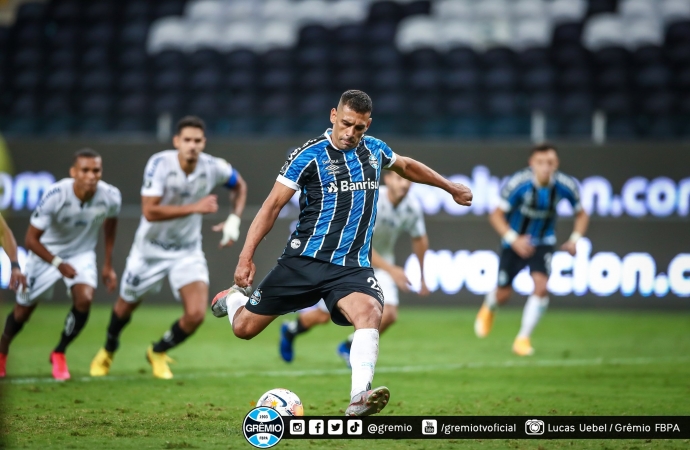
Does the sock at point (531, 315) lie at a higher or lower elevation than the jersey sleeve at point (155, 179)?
lower

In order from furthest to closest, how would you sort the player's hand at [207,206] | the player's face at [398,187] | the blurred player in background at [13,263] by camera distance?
the player's face at [398,187] < the player's hand at [207,206] < the blurred player in background at [13,263]

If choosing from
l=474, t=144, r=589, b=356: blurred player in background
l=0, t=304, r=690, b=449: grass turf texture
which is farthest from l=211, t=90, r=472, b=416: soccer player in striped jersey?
l=474, t=144, r=589, b=356: blurred player in background

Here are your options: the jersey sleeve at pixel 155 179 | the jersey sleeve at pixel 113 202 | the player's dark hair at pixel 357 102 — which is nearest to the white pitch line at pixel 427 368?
the jersey sleeve at pixel 113 202

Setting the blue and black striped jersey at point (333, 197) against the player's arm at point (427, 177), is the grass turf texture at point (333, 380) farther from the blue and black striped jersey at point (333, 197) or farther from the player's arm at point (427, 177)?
the player's arm at point (427, 177)

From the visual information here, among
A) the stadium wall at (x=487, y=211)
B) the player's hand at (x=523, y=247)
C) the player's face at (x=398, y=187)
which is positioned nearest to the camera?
the player's face at (x=398, y=187)

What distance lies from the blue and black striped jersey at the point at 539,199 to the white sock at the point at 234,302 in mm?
5694

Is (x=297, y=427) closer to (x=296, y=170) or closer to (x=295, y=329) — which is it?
(x=296, y=170)

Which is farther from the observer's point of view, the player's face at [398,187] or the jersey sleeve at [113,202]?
the player's face at [398,187]

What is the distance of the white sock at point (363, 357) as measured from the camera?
6.10 metres

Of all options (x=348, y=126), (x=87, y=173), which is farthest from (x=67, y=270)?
(x=348, y=126)

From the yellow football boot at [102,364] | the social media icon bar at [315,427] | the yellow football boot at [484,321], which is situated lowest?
the social media icon bar at [315,427]

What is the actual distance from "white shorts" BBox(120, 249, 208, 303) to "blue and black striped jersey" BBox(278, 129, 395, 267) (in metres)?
2.86

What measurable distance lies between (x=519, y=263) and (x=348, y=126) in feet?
20.1

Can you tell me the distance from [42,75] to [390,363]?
1091 centimetres
